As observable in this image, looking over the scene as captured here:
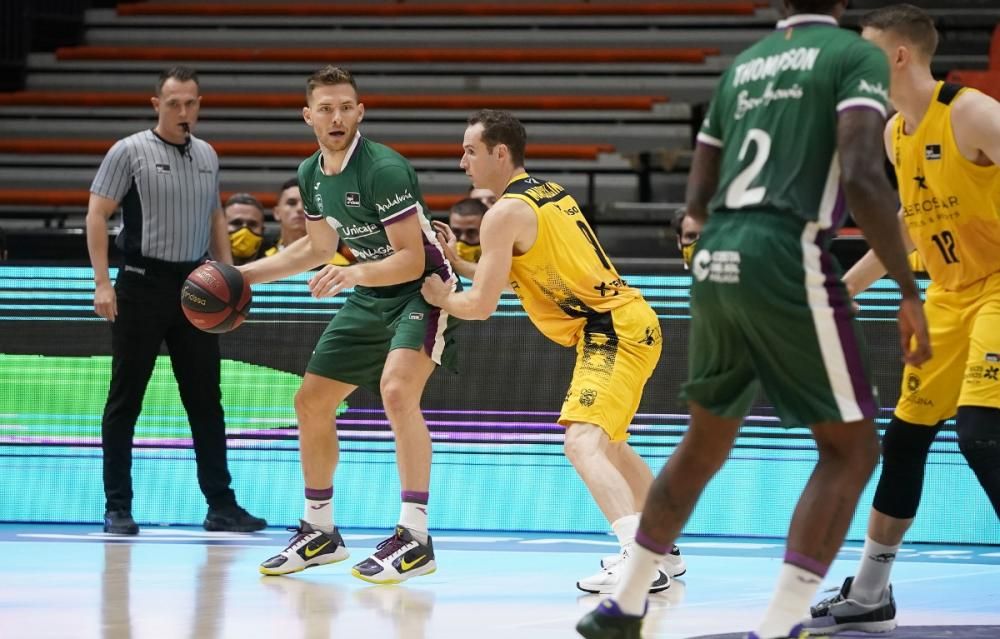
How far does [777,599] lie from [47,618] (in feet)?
7.87

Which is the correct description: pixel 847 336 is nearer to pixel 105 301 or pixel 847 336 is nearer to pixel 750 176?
pixel 750 176

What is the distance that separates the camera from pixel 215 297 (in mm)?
5688

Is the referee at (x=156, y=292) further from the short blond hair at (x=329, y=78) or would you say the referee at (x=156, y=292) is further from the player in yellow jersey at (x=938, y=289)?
the player in yellow jersey at (x=938, y=289)

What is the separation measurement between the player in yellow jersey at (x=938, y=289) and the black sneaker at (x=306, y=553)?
2.14 meters

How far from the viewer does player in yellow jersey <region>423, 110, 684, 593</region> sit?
5.18m

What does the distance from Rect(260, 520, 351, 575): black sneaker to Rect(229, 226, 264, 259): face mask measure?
312 cm

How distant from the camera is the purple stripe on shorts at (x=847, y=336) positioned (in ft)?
11.6

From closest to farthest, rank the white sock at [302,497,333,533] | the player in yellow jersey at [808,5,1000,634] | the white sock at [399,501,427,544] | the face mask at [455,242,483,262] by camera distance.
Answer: the player in yellow jersey at [808,5,1000,634] < the white sock at [399,501,427,544] < the white sock at [302,497,333,533] < the face mask at [455,242,483,262]

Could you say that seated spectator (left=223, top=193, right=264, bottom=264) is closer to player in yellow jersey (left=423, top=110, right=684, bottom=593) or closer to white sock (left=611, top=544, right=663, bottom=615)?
player in yellow jersey (left=423, top=110, right=684, bottom=593)

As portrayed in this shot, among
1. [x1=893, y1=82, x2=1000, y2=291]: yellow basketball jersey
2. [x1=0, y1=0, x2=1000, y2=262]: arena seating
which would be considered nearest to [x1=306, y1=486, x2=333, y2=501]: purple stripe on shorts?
[x1=893, y1=82, x2=1000, y2=291]: yellow basketball jersey

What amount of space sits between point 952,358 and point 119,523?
4.10 meters

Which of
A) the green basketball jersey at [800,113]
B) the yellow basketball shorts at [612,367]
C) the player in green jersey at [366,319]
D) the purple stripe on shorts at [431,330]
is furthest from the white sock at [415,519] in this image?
the green basketball jersey at [800,113]

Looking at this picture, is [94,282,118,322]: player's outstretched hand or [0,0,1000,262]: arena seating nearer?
[94,282,118,322]: player's outstretched hand

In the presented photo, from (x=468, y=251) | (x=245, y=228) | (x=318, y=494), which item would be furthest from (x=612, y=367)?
(x=245, y=228)
